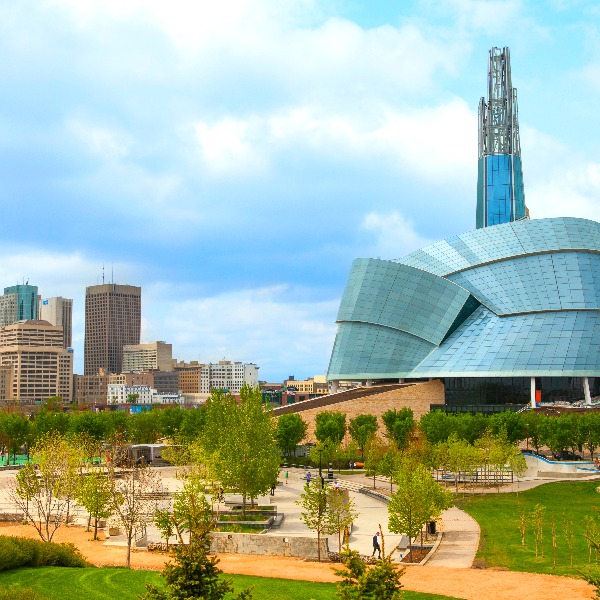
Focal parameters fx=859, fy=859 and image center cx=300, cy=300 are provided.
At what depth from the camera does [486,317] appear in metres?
117

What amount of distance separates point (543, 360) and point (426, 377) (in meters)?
15.0

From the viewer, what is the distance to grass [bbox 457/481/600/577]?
38344mm

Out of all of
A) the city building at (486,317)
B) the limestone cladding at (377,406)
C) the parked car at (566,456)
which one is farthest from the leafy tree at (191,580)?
the city building at (486,317)

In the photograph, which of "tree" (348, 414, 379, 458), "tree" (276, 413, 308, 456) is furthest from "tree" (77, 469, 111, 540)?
"tree" (348, 414, 379, 458)

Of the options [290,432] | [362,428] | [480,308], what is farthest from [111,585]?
[480,308]

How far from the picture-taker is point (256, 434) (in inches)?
2089

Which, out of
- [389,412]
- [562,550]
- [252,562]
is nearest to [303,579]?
[252,562]

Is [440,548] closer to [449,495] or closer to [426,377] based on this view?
[449,495]

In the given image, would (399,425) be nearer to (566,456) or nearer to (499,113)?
(566,456)

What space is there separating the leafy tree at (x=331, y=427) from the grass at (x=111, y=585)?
5576 cm

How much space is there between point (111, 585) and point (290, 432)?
192ft

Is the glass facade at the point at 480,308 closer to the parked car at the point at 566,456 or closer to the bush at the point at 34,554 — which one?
the parked car at the point at 566,456

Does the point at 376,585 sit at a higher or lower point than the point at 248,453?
lower

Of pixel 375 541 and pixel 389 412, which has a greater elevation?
pixel 389 412
